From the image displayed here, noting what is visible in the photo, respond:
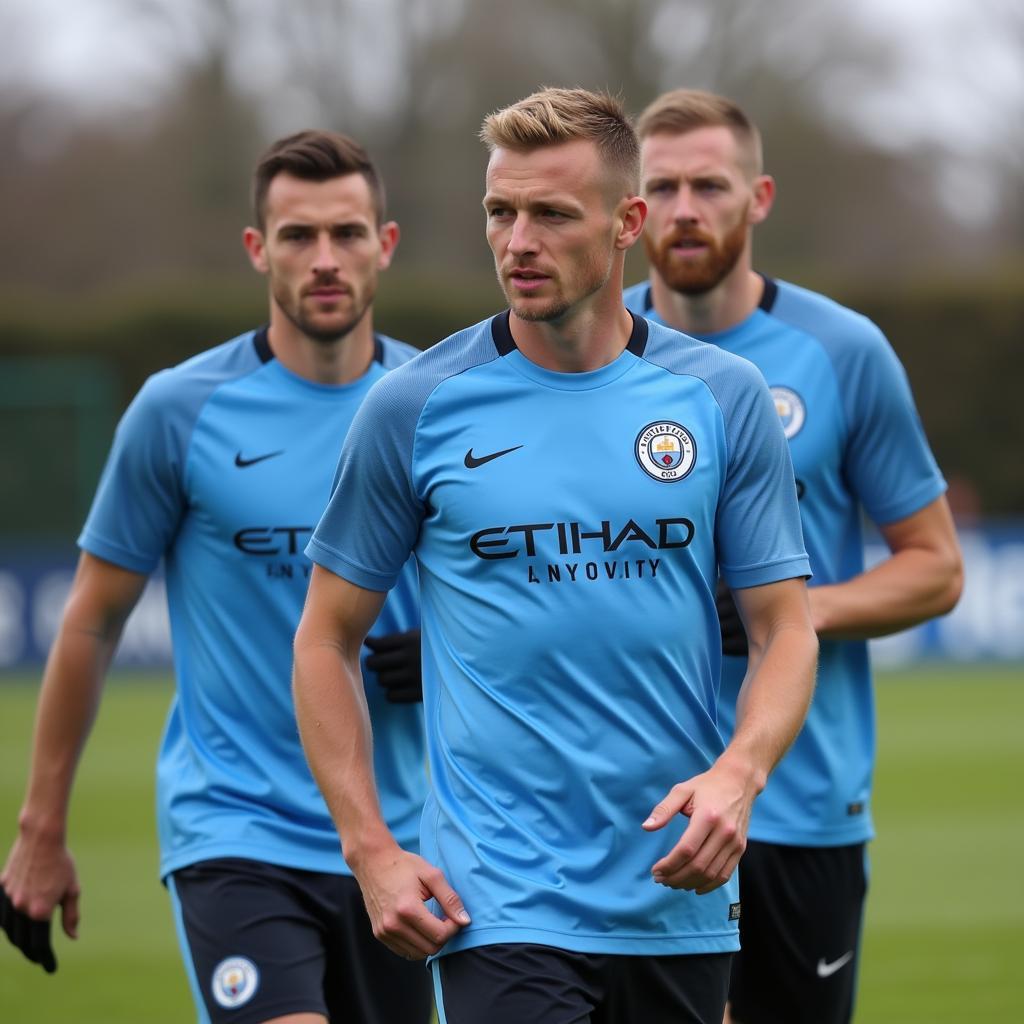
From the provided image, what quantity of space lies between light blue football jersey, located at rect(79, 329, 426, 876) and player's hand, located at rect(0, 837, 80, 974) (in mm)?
267

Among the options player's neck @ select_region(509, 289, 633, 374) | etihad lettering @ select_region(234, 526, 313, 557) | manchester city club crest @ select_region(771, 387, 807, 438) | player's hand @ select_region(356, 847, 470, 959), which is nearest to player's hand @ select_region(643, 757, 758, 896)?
player's hand @ select_region(356, 847, 470, 959)

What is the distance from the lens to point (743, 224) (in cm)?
513

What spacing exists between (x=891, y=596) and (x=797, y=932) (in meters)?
0.97

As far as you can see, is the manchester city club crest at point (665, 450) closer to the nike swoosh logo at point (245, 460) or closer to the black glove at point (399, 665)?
the black glove at point (399, 665)

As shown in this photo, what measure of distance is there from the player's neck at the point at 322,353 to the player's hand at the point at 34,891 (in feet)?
4.59

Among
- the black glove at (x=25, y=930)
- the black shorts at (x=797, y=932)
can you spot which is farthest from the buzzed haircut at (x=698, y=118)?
the black glove at (x=25, y=930)

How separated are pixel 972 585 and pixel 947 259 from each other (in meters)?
15.9

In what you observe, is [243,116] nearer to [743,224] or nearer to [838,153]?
[838,153]

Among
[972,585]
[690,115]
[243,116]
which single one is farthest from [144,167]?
[690,115]

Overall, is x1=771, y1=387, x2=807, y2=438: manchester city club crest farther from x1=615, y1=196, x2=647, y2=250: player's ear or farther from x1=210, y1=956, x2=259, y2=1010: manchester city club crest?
x1=210, y1=956, x2=259, y2=1010: manchester city club crest

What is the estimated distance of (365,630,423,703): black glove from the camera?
14.8ft

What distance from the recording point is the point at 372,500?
3584mm

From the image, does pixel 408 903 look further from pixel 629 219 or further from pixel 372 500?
pixel 629 219

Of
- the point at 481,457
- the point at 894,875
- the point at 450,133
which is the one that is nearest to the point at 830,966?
the point at 481,457
